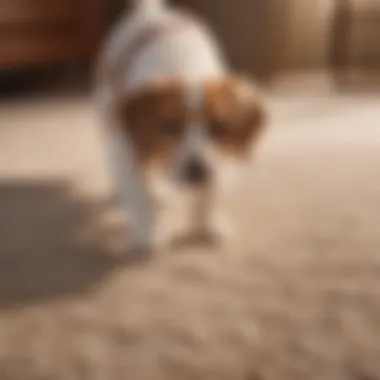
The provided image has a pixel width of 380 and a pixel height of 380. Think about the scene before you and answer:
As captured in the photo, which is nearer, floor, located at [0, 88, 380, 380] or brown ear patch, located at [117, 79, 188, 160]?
floor, located at [0, 88, 380, 380]

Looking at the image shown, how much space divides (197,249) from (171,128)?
22cm

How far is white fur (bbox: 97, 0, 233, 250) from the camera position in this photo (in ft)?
4.36

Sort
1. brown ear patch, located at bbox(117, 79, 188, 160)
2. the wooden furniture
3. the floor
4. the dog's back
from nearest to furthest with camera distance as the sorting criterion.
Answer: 1. the floor
2. brown ear patch, located at bbox(117, 79, 188, 160)
3. the dog's back
4. the wooden furniture

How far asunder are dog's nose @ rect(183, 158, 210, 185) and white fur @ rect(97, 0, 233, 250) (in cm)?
1

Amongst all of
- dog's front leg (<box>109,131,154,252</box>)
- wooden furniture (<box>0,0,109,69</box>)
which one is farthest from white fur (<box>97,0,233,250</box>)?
wooden furniture (<box>0,0,109,69</box>)

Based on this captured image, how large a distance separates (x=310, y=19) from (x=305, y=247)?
144 centimetres

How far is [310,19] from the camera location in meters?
2.67

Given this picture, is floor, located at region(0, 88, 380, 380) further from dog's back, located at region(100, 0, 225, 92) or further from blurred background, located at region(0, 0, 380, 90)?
blurred background, located at region(0, 0, 380, 90)

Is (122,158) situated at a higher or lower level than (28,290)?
higher

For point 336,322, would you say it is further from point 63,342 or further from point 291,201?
point 291,201

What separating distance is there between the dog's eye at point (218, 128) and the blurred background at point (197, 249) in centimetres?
20

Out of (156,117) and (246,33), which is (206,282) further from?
(246,33)

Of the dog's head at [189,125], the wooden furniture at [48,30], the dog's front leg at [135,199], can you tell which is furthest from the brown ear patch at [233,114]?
the wooden furniture at [48,30]

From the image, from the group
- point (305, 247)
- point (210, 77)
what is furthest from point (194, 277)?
point (210, 77)
